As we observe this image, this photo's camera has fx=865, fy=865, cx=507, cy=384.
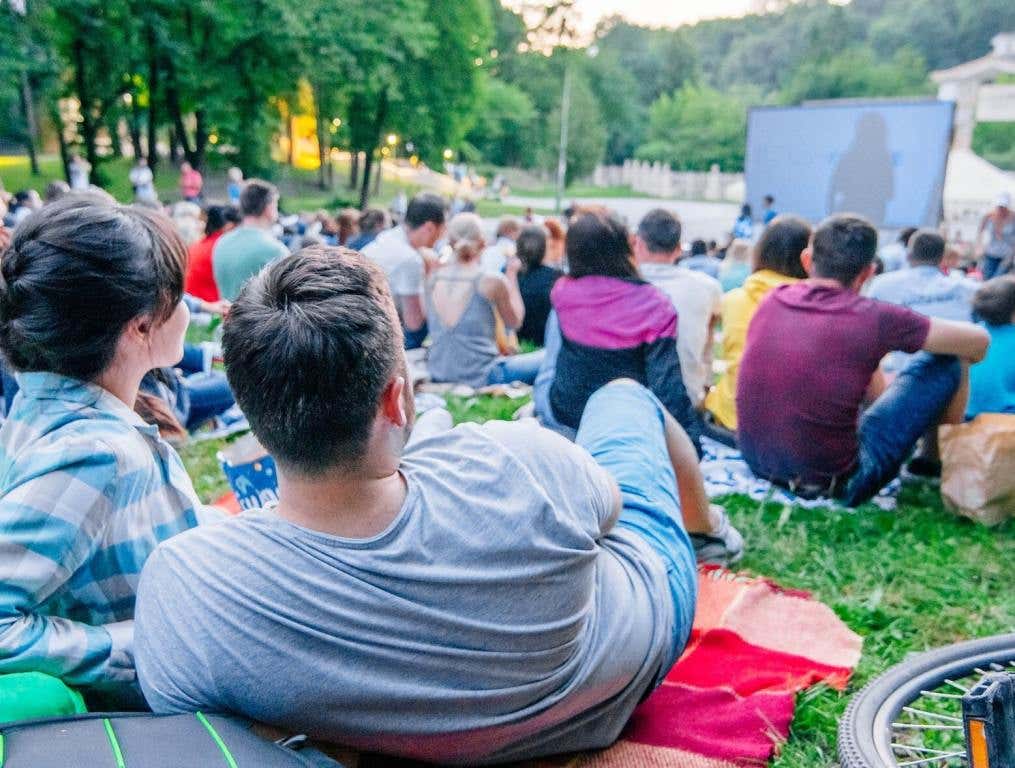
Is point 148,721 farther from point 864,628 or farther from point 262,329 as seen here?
point 864,628

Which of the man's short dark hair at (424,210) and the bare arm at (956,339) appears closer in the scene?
the bare arm at (956,339)

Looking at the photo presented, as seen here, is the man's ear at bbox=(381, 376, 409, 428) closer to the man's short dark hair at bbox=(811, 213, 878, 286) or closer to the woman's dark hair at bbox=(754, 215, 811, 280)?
the man's short dark hair at bbox=(811, 213, 878, 286)

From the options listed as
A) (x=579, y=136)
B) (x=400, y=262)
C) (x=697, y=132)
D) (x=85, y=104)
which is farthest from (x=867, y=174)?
(x=697, y=132)

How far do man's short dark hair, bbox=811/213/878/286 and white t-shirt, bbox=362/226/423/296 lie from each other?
10.8ft

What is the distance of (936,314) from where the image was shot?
578 centimetres

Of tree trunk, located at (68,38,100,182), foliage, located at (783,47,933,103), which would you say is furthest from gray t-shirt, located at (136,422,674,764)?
Answer: foliage, located at (783,47,933,103)

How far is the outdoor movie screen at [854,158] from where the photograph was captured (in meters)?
17.2

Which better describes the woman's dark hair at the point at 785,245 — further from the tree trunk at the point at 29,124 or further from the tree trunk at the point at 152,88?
the tree trunk at the point at 29,124

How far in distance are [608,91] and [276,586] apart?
73664mm

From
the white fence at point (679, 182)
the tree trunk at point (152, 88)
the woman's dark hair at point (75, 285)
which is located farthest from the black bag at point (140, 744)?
the white fence at point (679, 182)

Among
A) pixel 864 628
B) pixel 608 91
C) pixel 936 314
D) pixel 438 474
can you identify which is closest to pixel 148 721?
pixel 438 474

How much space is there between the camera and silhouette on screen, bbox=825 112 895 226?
17.8 meters

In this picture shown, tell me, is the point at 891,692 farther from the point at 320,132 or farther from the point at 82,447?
the point at 320,132

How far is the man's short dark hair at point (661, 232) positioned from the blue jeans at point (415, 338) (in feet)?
8.63
